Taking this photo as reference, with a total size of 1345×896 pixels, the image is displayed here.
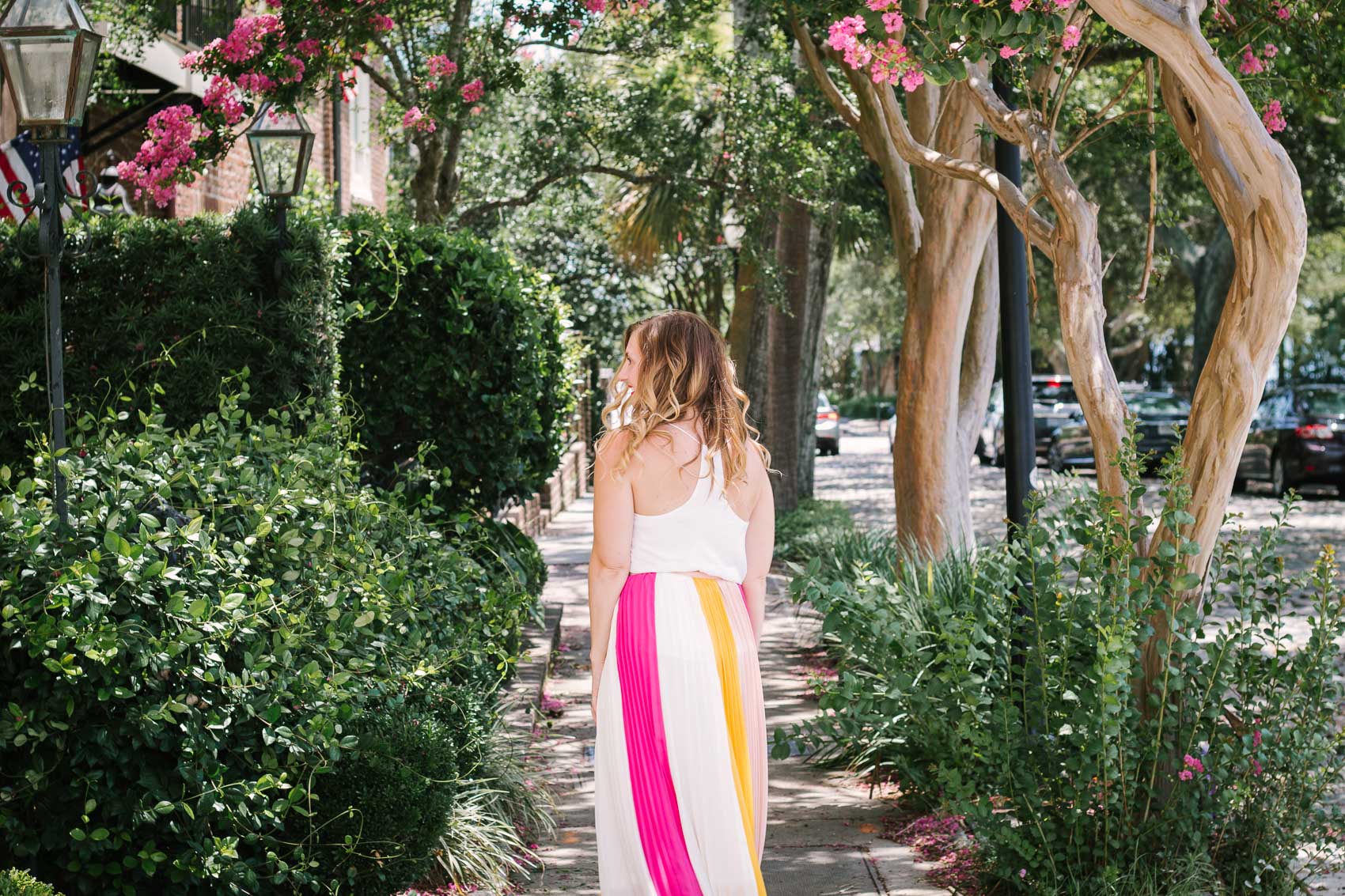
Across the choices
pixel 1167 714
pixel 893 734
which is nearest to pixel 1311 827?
pixel 1167 714

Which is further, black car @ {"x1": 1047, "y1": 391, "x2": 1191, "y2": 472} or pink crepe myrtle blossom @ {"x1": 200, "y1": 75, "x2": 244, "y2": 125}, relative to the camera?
black car @ {"x1": 1047, "y1": 391, "x2": 1191, "y2": 472}

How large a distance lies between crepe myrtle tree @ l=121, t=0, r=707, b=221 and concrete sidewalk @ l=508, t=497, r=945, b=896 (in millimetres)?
3818

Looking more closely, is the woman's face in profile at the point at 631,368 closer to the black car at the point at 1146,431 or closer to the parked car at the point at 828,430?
the black car at the point at 1146,431

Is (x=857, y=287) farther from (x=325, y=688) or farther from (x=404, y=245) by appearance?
(x=325, y=688)

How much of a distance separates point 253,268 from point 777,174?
7.33m

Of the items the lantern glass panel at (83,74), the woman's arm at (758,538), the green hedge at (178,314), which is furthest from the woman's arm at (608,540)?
the green hedge at (178,314)

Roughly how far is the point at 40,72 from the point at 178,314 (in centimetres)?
226

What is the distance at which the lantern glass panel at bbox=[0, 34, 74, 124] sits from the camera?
17.0 feet

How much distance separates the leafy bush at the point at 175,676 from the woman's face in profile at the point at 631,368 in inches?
47.5

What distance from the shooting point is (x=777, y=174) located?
543 inches

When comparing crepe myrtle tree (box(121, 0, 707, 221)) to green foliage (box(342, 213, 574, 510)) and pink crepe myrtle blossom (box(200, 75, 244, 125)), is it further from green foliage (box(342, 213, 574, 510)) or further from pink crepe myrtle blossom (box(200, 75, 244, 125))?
green foliage (box(342, 213, 574, 510))

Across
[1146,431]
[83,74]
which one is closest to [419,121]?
[83,74]

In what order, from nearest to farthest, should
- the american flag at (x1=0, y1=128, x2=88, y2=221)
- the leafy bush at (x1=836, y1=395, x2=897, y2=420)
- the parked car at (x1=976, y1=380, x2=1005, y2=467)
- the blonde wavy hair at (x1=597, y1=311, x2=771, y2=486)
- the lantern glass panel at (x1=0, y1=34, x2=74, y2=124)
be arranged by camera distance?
the blonde wavy hair at (x1=597, y1=311, x2=771, y2=486) → the lantern glass panel at (x1=0, y1=34, x2=74, y2=124) → the american flag at (x1=0, y1=128, x2=88, y2=221) → the parked car at (x1=976, y1=380, x2=1005, y2=467) → the leafy bush at (x1=836, y1=395, x2=897, y2=420)

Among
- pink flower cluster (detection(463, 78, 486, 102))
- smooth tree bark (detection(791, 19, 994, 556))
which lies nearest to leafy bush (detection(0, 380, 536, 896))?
smooth tree bark (detection(791, 19, 994, 556))
